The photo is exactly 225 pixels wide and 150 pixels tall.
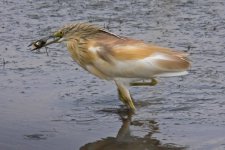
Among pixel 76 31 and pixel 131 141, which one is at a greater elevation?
pixel 76 31

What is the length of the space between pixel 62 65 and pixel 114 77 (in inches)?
57.4

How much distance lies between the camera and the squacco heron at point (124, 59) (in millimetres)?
5652

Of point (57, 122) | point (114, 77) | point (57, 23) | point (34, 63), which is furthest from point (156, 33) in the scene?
point (57, 122)

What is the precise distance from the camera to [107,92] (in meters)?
6.37

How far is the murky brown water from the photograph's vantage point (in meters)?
5.10

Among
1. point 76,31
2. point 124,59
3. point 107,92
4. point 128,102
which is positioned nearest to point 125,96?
point 128,102

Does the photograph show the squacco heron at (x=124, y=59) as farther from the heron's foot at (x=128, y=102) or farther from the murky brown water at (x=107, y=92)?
the murky brown water at (x=107, y=92)

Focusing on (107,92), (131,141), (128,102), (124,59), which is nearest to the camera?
(131,141)

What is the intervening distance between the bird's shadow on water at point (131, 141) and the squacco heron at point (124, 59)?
41cm

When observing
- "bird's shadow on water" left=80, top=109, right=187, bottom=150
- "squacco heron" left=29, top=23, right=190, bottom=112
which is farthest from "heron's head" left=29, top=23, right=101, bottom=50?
"bird's shadow on water" left=80, top=109, right=187, bottom=150

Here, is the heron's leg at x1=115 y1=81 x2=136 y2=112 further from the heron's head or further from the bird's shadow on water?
the heron's head

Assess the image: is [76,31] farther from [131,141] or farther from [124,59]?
[131,141]

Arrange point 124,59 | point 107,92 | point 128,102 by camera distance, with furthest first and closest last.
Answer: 1. point 107,92
2. point 128,102
3. point 124,59

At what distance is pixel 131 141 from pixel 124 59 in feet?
2.81
